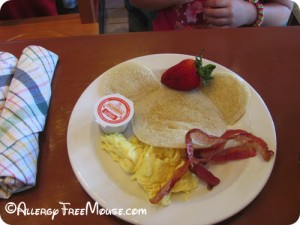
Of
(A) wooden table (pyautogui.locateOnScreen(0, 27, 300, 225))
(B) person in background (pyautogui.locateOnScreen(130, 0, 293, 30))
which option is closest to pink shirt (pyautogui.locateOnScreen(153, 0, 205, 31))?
(B) person in background (pyautogui.locateOnScreen(130, 0, 293, 30))

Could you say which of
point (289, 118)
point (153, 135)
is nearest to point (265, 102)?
point (289, 118)

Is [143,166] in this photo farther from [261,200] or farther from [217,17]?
[217,17]

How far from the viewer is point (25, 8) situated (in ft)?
5.38

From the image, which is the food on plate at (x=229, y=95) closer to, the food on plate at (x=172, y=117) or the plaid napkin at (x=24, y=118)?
the food on plate at (x=172, y=117)

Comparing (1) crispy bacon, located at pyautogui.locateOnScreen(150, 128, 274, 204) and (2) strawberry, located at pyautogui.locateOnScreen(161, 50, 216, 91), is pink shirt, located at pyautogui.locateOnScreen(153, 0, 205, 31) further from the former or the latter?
(1) crispy bacon, located at pyautogui.locateOnScreen(150, 128, 274, 204)

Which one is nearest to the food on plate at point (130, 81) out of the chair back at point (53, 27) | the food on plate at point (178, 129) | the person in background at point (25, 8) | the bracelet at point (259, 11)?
the food on plate at point (178, 129)

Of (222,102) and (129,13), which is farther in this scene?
(129,13)

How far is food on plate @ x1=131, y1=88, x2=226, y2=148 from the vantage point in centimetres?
85

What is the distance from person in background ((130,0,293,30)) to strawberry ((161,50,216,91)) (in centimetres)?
39

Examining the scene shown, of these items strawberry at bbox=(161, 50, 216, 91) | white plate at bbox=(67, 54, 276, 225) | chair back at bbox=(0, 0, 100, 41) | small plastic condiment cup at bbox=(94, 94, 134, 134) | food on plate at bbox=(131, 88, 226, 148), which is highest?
chair back at bbox=(0, 0, 100, 41)

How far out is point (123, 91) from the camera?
0.98m

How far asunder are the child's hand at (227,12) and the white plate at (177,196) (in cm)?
44

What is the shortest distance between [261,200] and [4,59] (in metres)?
0.90

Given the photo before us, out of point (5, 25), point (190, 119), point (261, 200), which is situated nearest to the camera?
point (261, 200)
